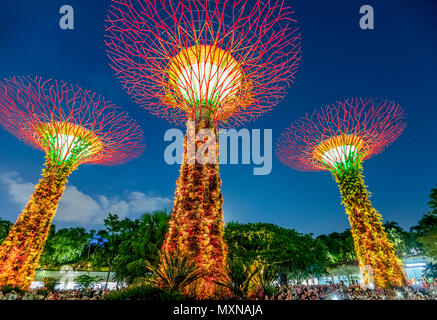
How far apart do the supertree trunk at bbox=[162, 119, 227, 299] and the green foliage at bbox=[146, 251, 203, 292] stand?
0.41 meters

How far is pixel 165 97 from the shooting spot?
10680 mm

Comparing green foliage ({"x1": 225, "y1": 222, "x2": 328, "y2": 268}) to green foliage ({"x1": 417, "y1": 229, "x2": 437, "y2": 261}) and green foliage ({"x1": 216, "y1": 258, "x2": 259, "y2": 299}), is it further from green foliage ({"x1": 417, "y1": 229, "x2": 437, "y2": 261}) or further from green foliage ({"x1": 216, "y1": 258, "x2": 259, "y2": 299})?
green foliage ({"x1": 216, "y1": 258, "x2": 259, "y2": 299})

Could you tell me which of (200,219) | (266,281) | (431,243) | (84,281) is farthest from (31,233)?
(431,243)

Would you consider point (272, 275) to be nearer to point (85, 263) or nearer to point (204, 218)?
point (204, 218)

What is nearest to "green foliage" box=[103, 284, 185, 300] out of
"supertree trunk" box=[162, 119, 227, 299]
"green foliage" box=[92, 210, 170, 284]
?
"supertree trunk" box=[162, 119, 227, 299]

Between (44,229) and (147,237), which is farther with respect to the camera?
(147,237)

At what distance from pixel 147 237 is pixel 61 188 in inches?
229

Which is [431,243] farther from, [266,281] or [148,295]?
[148,295]

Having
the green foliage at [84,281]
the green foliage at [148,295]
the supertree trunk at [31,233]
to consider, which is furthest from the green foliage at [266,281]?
the green foliage at [84,281]

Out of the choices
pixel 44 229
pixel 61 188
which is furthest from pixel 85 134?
pixel 44 229

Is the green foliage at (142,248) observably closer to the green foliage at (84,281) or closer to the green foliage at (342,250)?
the green foliage at (84,281)

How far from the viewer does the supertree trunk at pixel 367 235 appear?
33.9 ft

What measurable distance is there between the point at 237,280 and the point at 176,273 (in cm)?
161
